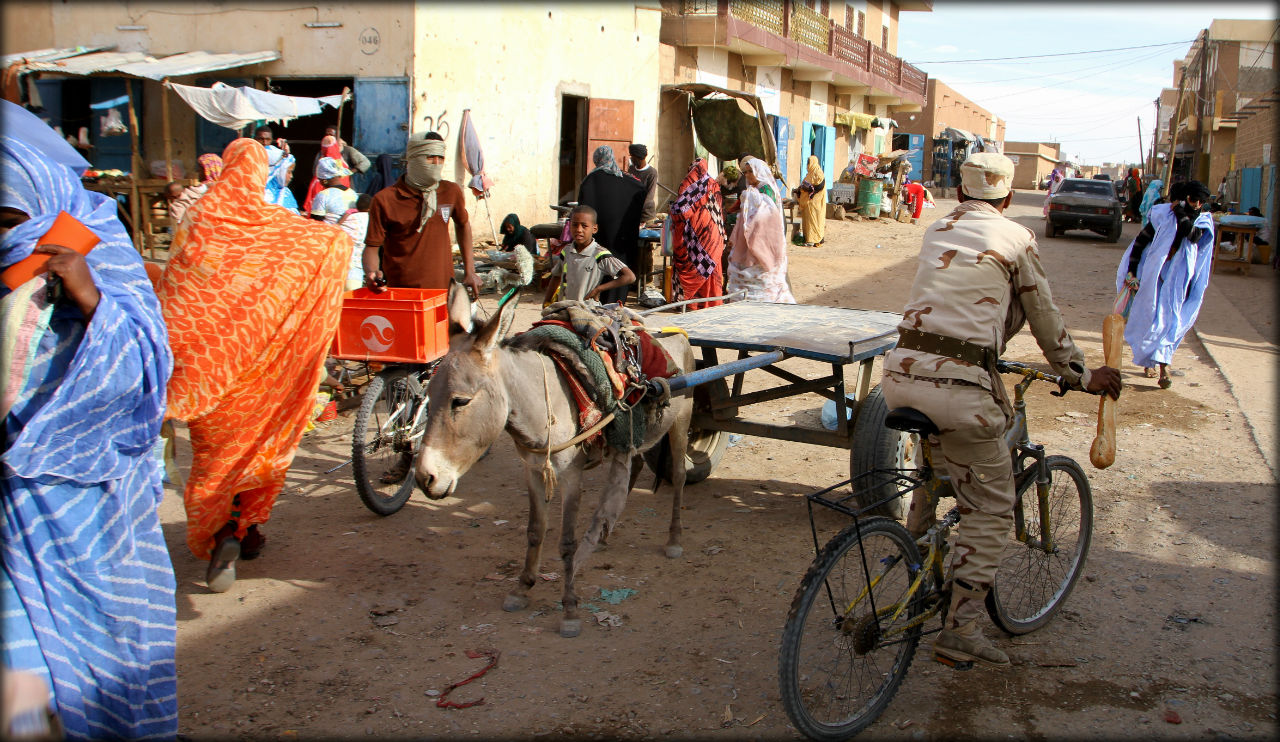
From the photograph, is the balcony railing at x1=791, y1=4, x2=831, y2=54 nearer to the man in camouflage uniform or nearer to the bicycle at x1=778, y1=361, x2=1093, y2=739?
the man in camouflage uniform

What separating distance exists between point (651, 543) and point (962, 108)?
56.0 m

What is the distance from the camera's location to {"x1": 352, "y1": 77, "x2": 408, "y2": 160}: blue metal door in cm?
1330

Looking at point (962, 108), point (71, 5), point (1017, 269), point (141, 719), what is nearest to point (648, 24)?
point (71, 5)

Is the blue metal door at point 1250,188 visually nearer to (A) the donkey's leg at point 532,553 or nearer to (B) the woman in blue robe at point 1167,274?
(B) the woman in blue robe at point 1167,274

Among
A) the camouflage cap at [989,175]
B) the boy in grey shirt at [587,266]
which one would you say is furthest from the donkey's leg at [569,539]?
the boy in grey shirt at [587,266]

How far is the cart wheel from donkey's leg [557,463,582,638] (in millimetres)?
1155

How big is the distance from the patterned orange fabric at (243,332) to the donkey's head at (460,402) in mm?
933

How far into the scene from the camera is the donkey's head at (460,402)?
11.2 feet

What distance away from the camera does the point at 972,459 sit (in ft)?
10.9

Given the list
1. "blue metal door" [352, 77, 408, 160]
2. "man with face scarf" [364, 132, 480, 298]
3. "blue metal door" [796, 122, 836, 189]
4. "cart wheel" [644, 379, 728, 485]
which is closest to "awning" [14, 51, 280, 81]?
"blue metal door" [352, 77, 408, 160]

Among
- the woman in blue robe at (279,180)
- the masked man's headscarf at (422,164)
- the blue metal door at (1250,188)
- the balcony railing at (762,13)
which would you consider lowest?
the masked man's headscarf at (422,164)

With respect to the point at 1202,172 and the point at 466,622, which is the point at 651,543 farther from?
the point at 1202,172

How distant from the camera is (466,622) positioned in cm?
402

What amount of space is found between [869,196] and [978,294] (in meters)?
23.3
